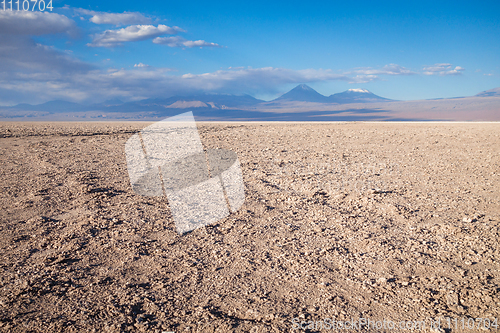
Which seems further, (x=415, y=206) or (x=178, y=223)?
(x=415, y=206)

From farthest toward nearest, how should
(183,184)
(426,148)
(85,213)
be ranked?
(426,148)
(183,184)
(85,213)

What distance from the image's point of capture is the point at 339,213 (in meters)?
4.69

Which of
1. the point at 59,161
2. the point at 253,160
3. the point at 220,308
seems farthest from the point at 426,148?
the point at 59,161

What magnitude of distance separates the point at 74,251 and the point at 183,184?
306 centimetres

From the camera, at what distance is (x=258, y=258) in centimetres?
335

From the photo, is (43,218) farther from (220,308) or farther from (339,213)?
(339,213)

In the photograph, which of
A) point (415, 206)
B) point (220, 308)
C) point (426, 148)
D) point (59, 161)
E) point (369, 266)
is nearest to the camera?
point (220, 308)

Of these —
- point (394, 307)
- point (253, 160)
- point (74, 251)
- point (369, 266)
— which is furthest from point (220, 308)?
point (253, 160)

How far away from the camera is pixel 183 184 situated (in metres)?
6.33

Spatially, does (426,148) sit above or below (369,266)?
above

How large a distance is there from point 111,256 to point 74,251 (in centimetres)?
44

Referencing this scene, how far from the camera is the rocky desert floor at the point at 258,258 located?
2.41 m

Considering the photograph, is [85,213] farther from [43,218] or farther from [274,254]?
[274,254]

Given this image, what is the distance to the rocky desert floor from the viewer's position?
2410 millimetres
